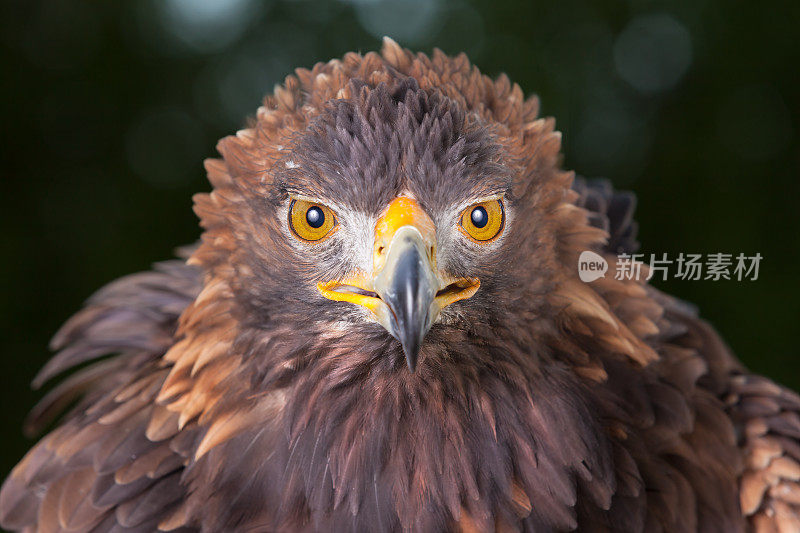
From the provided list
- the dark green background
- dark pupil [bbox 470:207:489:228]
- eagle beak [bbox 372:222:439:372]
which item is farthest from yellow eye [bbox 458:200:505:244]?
the dark green background

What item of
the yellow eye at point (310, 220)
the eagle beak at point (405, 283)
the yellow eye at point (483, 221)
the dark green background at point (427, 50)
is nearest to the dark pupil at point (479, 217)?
the yellow eye at point (483, 221)

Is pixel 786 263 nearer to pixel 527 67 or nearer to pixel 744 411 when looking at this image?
pixel 527 67

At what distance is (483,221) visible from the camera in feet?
4.82

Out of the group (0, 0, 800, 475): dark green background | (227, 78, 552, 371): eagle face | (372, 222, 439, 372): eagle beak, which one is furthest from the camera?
(0, 0, 800, 475): dark green background

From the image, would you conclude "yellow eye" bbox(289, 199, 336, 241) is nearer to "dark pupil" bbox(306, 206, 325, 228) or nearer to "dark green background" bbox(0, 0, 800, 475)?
"dark pupil" bbox(306, 206, 325, 228)

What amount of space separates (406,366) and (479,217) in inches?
12.6

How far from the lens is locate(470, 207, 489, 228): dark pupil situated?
1.46 metres

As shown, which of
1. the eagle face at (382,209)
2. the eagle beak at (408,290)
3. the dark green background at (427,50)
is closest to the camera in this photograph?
the eagle beak at (408,290)

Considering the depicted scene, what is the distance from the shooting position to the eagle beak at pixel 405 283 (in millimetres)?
1263

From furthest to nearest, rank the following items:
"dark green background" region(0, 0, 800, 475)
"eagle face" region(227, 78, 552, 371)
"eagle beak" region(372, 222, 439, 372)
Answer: "dark green background" region(0, 0, 800, 475), "eagle face" region(227, 78, 552, 371), "eagle beak" region(372, 222, 439, 372)

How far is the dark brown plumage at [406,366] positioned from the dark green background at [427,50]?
265cm

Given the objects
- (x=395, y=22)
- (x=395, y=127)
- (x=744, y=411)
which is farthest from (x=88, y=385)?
(x=395, y=22)

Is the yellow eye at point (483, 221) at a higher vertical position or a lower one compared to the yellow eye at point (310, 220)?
higher

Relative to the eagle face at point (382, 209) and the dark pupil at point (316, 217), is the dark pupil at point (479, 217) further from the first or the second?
the dark pupil at point (316, 217)
